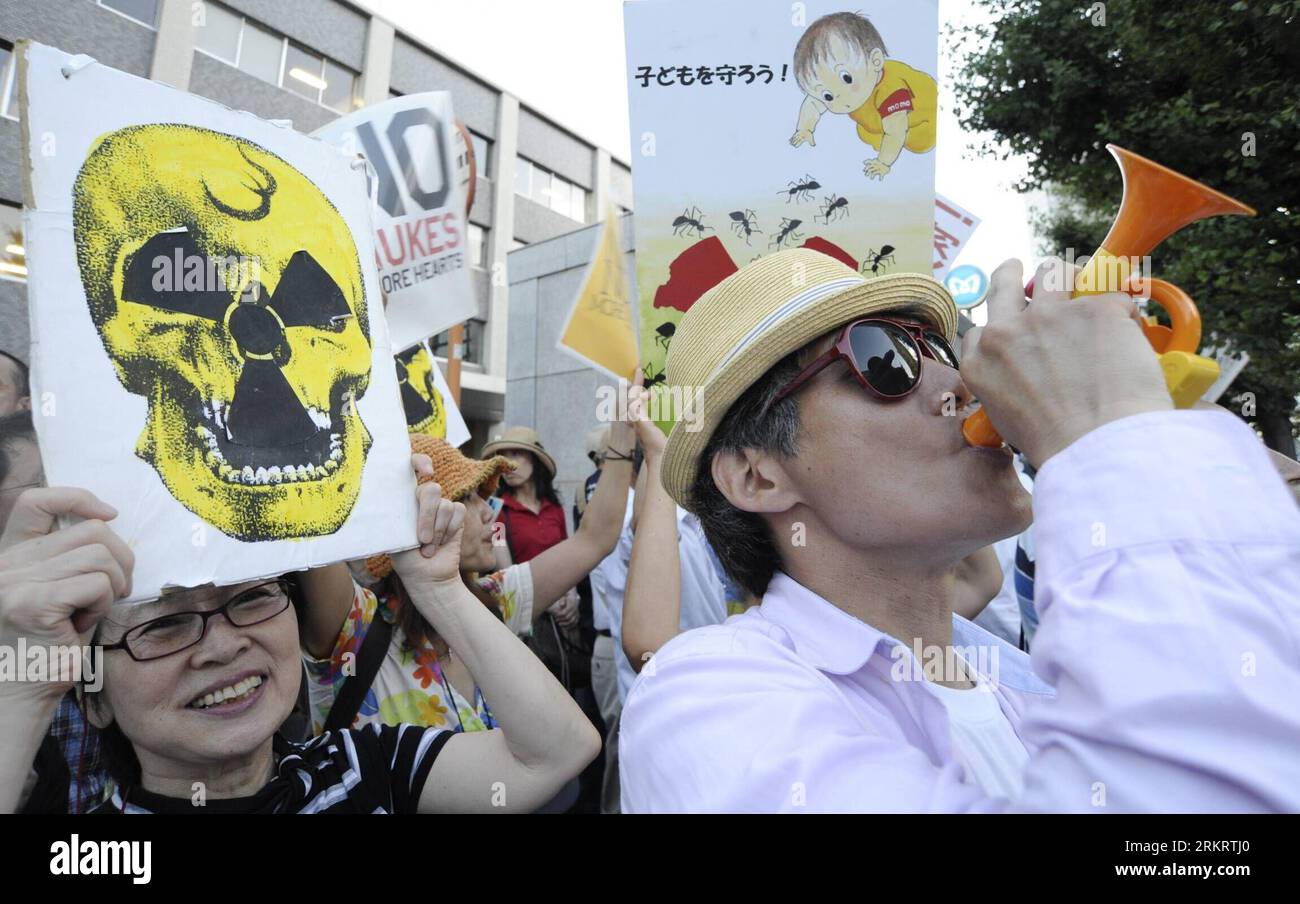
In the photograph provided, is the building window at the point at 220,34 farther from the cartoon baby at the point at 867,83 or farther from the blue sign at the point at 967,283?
the cartoon baby at the point at 867,83

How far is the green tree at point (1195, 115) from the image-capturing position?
6797 millimetres

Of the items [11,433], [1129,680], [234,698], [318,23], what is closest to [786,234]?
[1129,680]

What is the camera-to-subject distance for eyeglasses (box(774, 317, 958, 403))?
4.22 ft

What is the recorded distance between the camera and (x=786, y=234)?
205 centimetres

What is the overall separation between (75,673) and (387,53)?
20014 millimetres

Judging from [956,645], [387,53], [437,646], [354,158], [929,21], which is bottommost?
[437,646]

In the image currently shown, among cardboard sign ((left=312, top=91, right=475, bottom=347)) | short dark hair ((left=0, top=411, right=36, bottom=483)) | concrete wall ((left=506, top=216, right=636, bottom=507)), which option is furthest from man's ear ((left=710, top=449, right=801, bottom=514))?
concrete wall ((left=506, top=216, right=636, bottom=507))

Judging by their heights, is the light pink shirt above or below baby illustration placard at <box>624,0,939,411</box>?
below

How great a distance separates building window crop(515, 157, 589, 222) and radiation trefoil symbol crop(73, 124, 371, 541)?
71.4 feet

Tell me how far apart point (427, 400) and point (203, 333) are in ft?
7.28

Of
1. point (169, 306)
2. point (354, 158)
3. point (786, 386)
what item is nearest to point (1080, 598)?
point (786, 386)

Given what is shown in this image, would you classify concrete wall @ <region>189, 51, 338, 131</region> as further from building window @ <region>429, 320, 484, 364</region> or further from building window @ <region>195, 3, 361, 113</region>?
building window @ <region>429, 320, 484, 364</region>

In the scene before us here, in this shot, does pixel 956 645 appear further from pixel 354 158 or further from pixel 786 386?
pixel 354 158
